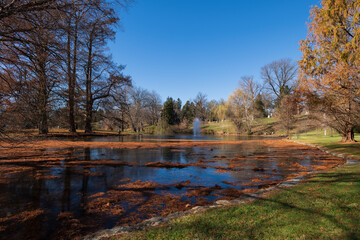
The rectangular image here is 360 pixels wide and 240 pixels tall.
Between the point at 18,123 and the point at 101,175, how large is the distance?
3293 mm

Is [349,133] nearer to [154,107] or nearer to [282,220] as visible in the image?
[282,220]

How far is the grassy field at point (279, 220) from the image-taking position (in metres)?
2.88

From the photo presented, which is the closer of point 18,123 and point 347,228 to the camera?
point 347,228

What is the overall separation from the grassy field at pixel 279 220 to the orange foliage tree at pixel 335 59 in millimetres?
5954

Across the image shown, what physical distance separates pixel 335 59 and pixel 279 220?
10.5 m

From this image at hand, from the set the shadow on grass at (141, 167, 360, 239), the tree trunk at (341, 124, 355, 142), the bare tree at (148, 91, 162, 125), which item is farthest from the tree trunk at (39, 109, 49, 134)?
the bare tree at (148, 91, 162, 125)

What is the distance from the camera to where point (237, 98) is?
53344 millimetres

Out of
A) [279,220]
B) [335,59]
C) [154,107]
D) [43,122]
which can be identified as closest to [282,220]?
[279,220]

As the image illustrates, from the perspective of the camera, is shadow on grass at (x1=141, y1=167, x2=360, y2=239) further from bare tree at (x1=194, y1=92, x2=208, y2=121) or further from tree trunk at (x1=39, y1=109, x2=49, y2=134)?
bare tree at (x1=194, y1=92, x2=208, y2=121)

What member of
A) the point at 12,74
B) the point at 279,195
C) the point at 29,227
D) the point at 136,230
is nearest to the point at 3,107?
the point at 12,74

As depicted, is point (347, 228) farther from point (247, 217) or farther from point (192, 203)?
point (192, 203)

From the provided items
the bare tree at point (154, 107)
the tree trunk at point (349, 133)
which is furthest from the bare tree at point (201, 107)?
the tree trunk at point (349, 133)

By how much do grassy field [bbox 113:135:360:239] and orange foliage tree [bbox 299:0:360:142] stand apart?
234 inches

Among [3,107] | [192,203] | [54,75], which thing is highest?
[54,75]
